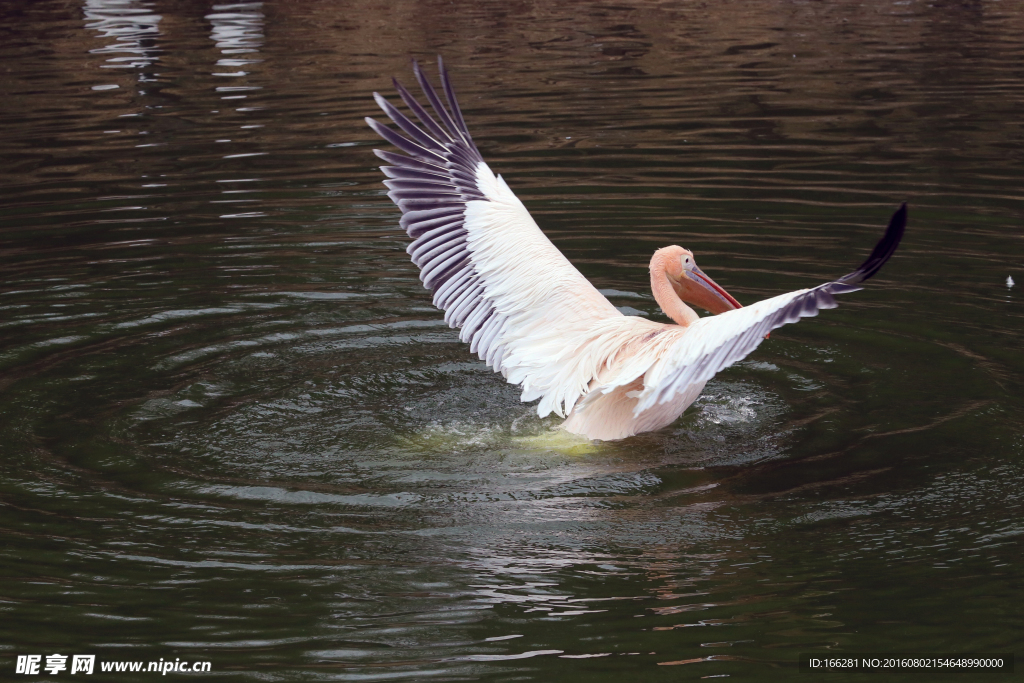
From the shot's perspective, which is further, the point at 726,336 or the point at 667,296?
the point at 667,296

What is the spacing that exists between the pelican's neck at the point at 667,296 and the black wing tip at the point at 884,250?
5.17ft

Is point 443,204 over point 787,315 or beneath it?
beneath

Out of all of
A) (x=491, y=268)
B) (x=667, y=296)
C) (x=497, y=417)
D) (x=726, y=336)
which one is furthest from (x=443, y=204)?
(x=726, y=336)

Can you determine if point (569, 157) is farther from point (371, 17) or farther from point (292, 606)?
point (371, 17)

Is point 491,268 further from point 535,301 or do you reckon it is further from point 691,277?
point 691,277

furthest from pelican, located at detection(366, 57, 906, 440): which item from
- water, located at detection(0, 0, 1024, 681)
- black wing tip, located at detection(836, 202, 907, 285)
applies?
black wing tip, located at detection(836, 202, 907, 285)

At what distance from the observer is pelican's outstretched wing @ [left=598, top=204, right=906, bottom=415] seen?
3861 mm

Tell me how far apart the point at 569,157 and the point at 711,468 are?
5935mm

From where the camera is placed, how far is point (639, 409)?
14.9 feet

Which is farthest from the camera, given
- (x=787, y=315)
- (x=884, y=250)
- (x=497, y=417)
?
(x=497, y=417)

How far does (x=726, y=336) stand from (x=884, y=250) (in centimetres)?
62

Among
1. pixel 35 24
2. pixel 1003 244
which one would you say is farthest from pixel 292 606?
pixel 35 24

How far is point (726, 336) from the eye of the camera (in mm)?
4145

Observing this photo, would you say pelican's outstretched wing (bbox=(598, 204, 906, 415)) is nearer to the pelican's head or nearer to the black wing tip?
the black wing tip
